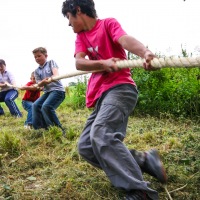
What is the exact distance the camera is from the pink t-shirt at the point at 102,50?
7.86 feet

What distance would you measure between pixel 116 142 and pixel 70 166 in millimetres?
1127

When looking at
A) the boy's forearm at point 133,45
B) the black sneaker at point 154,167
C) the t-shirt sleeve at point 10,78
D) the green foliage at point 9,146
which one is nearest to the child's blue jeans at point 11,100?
the t-shirt sleeve at point 10,78

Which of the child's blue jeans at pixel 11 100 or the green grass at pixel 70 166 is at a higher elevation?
the green grass at pixel 70 166

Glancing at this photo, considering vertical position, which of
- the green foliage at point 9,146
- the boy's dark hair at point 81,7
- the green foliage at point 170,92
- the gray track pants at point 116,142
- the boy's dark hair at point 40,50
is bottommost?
the green foliage at point 170,92

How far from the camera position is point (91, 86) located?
100 inches

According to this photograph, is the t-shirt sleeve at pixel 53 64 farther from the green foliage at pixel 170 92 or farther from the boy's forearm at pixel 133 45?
the boy's forearm at pixel 133 45

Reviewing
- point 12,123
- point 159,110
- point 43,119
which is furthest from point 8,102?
point 159,110

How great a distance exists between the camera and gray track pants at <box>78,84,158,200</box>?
7.02ft

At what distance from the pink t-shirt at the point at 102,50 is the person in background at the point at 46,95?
2.18 metres

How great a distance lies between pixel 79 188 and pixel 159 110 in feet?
11.7

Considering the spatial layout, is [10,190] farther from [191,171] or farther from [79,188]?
[191,171]

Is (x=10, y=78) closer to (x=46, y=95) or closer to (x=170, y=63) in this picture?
(x=46, y=95)

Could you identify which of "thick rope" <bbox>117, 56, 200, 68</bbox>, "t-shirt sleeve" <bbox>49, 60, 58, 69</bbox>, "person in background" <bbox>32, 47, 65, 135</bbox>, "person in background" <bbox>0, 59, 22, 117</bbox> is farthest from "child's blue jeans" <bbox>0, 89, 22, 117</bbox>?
"thick rope" <bbox>117, 56, 200, 68</bbox>

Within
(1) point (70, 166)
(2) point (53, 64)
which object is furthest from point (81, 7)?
(2) point (53, 64)
